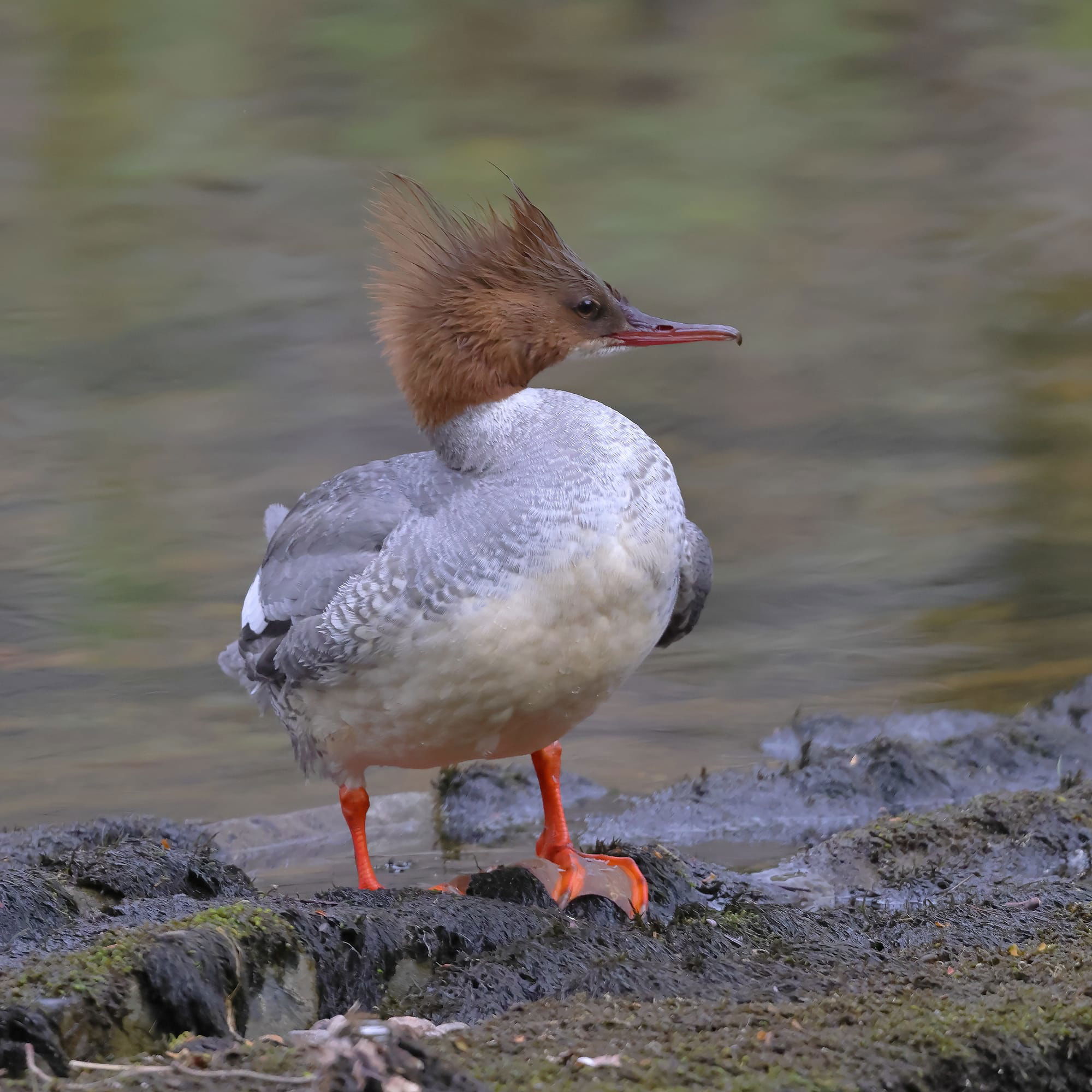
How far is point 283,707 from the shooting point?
4152 millimetres

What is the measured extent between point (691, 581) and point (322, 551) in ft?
3.25

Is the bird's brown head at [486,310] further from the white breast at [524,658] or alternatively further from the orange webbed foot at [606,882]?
the orange webbed foot at [606,882]

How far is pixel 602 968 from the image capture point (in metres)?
3.04

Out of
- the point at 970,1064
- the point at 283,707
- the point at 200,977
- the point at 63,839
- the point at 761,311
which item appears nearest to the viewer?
the point at 970,1064

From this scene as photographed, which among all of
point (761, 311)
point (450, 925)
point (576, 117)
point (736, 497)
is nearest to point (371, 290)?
point (450, 925)

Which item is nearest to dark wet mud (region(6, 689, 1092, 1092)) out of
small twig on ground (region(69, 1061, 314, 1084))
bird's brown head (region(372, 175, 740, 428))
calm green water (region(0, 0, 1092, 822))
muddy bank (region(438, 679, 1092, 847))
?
small twig on ground (region(69, 1061, 314, 1084))

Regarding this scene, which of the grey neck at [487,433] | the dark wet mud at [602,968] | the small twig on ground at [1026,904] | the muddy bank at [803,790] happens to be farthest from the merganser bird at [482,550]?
the muddy bank at [803,790]

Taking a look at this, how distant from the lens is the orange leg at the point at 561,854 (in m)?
3.61

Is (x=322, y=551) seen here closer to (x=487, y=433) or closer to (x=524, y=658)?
(x=487, y=433)

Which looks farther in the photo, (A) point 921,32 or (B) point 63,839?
(A) point 921,32

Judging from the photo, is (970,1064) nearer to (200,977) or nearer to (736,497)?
(200,977)

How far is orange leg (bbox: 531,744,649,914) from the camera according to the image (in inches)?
142

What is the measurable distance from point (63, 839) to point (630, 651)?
207 centimetres

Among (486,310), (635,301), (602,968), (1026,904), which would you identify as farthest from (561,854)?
(635,301)
